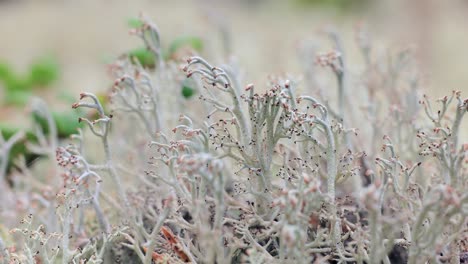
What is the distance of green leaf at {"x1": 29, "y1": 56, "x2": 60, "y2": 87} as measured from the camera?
1868mm

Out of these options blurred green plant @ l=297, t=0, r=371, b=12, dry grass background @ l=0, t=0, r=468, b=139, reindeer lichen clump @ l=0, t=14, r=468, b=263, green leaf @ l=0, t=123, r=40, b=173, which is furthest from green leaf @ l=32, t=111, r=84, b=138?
blurred green plant @ l=297, t=0, r=371, b=12

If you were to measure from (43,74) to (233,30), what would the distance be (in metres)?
2.07

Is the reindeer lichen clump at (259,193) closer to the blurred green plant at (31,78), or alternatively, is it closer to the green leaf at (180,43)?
the green leaf at (180,43)

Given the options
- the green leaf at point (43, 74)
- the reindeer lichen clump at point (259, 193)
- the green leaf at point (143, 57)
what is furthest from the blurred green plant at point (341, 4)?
the reindeer lichen clump at point (259, 193)

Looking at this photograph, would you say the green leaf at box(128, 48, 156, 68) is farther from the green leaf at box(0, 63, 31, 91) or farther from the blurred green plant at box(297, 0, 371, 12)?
the blurred green plant at box(297, 0, 371, 12)

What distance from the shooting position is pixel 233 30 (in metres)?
3.79

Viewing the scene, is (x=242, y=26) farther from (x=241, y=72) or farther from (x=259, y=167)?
(x=259, y=167)

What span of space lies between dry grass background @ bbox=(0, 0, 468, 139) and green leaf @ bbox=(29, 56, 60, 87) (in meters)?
0.72

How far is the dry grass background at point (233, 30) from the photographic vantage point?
2.98m

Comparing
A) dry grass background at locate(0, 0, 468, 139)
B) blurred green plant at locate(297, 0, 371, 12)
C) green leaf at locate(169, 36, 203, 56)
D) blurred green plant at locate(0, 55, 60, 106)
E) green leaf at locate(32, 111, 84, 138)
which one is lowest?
green leaf at locate(32, 111, 84, 138)

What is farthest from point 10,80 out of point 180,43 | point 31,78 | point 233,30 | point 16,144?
point 233,30

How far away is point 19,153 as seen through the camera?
1.34 m

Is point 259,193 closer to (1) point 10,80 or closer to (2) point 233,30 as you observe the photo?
(1) point 10,80

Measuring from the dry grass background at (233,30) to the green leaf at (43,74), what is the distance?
718mm
